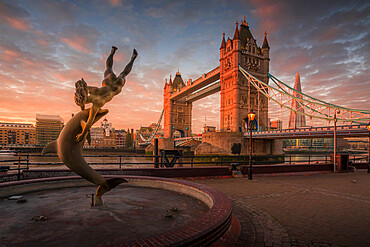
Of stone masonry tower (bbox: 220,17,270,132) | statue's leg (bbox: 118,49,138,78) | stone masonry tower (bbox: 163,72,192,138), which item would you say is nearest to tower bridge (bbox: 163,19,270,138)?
stone masonry tower (bbox: 220,17,270,132)

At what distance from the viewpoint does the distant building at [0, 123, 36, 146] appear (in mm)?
123250

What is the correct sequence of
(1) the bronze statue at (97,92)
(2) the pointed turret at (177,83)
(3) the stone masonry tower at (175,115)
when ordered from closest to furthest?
(1) the bronze statue at (97,92) < (3) the stone masonry tower at (175,115) < (2) the pointed turret at (177,83)

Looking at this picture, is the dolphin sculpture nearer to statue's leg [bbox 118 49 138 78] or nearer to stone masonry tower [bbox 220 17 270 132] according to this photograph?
statue's leg [bbox 118 49 138 78]

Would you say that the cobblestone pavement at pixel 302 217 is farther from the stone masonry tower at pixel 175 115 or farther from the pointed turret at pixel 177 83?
the pointed turret at pixel 177 83

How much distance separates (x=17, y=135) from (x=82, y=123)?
15402 centimetres

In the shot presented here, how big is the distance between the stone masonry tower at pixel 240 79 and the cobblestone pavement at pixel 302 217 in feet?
134

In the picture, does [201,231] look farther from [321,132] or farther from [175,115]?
[175,115]

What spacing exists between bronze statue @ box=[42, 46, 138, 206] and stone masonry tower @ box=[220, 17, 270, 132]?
146 ft

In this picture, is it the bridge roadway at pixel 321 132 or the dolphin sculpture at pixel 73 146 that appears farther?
the bridge roadway at pixel 321 132

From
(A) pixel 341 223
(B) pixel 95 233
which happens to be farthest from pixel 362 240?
(B) pixel 95 233

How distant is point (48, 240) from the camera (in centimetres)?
325

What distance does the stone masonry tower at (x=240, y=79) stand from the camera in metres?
48.8

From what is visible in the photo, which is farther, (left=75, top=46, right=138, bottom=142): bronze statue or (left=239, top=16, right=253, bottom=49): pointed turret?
(left=239, top=16, right=253, bottom=49): pointed turret

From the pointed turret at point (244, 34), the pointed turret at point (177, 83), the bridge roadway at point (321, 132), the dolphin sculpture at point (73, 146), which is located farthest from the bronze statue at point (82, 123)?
the pointed turret at point (177, 83)
